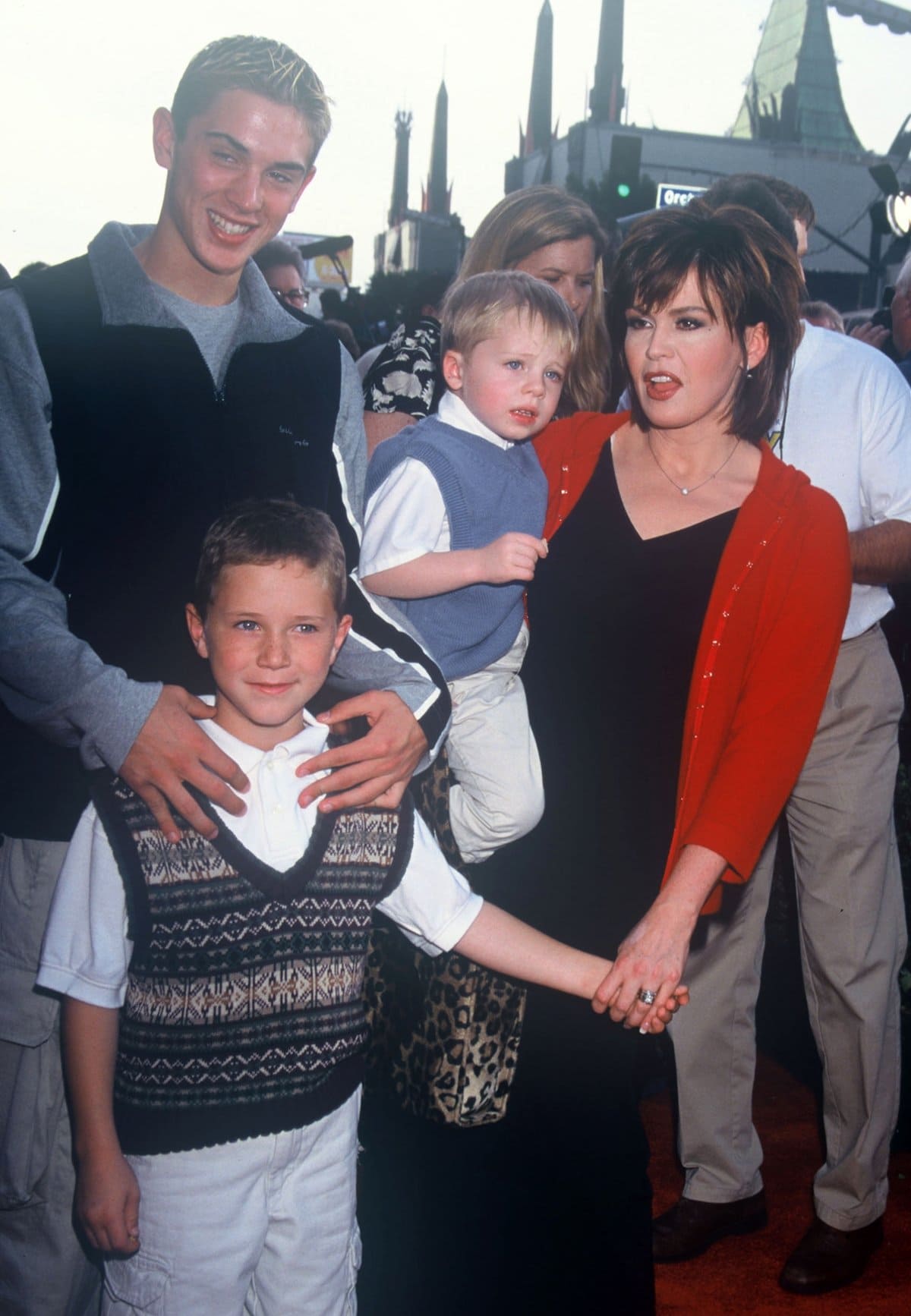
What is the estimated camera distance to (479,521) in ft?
8.06

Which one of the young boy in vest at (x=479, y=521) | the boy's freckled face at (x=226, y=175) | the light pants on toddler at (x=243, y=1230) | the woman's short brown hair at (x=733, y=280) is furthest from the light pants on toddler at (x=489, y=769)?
the boy's freckled face at (x=226, y=175)

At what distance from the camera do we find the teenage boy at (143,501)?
180cm

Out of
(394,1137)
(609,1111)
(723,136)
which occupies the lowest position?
(394,1137)

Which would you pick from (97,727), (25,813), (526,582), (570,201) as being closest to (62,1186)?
(25,813)

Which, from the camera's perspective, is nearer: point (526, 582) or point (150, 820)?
point (150, 820)

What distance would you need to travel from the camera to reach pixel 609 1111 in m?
2.43

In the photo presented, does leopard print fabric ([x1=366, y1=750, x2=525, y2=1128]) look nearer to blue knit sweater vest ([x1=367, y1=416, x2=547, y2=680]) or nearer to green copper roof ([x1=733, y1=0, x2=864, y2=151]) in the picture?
blue knit sweater vest ([x1=367, y1=416, x2=547, y2=680])

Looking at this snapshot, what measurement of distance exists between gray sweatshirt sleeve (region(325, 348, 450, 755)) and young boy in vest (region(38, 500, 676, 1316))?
0.18m

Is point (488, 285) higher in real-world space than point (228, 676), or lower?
higher

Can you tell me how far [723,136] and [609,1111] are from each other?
6408cm

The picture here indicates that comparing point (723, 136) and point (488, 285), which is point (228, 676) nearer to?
point (488, 285)

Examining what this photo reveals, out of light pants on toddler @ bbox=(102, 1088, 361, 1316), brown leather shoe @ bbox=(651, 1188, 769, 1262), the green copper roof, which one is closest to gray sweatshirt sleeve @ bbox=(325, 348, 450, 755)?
light pants on toddler @ bbox=(102, 1088, 361, 1316)

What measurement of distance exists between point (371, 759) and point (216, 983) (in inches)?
16.9

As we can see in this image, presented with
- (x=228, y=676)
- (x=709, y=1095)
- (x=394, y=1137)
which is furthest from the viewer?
(x=709, y=1095)
